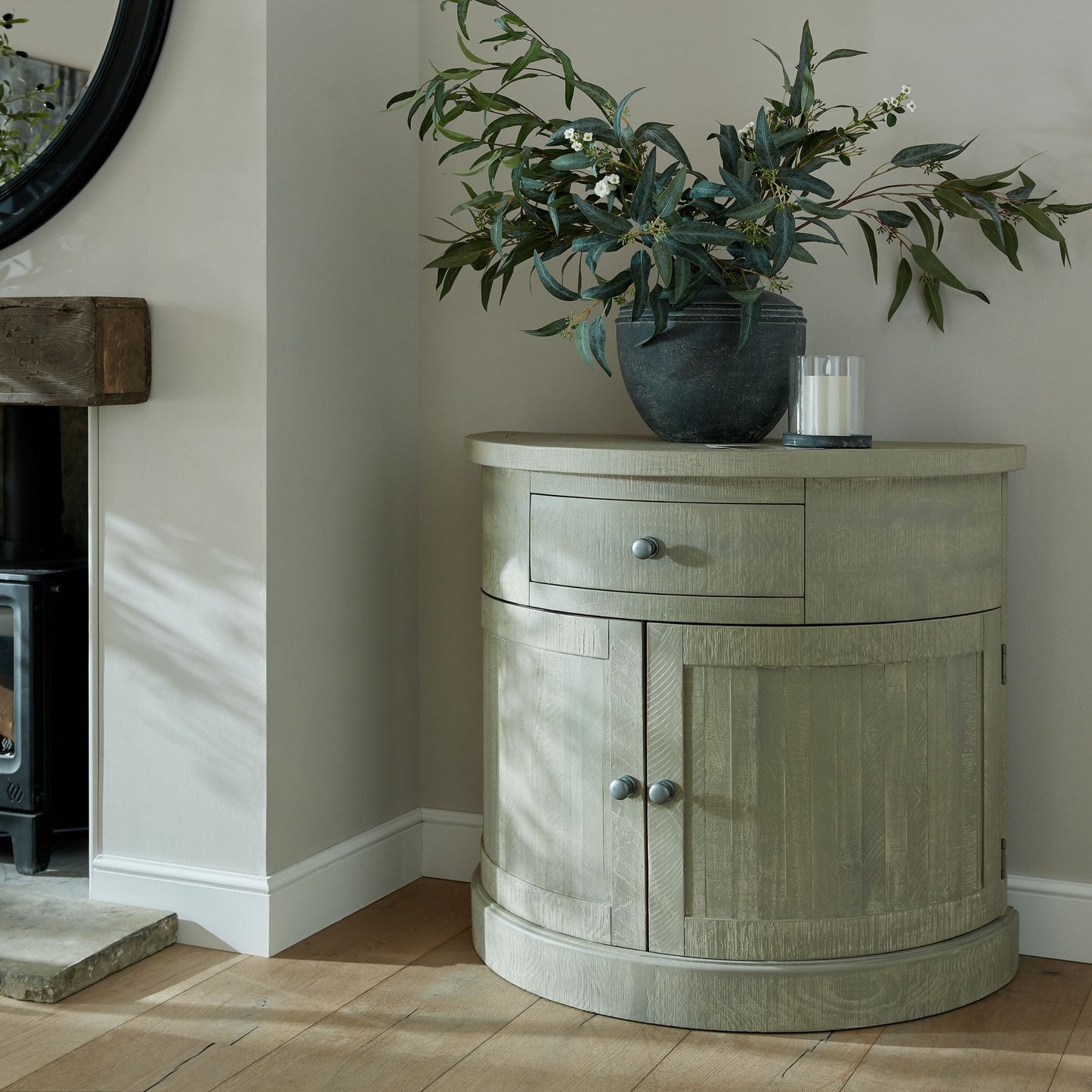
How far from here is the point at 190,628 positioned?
7.42 ft

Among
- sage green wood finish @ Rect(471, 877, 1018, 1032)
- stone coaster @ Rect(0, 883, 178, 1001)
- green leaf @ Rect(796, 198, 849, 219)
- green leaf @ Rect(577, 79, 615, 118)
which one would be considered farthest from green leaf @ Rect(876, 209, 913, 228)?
stone coaster @ Rect(0, 883, 178, 1001)

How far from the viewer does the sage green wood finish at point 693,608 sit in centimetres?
187

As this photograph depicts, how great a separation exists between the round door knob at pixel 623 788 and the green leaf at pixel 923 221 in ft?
3.28

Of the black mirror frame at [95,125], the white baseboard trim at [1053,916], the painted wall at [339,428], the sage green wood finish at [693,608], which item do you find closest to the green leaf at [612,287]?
the sage green wood finish at [693,608]

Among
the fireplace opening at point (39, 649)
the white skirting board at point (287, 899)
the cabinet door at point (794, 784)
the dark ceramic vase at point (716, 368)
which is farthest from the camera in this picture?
the fireplace opening at point (39, 649)

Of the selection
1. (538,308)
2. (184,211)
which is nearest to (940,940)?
(538,308)

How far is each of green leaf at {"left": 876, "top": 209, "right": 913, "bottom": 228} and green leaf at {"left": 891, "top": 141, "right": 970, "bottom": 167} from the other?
0.08 meters

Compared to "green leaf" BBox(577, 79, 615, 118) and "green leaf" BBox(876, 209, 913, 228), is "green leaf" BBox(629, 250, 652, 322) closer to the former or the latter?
"green leaf" BBox(577, 79, 615, 118)

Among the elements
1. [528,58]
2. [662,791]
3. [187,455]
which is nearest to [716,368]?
[528,58]

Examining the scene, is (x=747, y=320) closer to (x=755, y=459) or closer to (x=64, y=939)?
(x=755, y=459)

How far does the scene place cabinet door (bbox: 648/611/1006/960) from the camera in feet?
6.19

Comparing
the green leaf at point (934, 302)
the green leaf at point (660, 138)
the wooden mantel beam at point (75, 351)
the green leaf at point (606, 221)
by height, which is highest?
the green leaf at point (660, 138)

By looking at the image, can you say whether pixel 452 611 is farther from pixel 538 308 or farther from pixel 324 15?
pixel 324 15

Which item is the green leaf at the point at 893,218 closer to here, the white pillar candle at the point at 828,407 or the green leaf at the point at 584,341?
the white pillar candle at the point at 828,407
